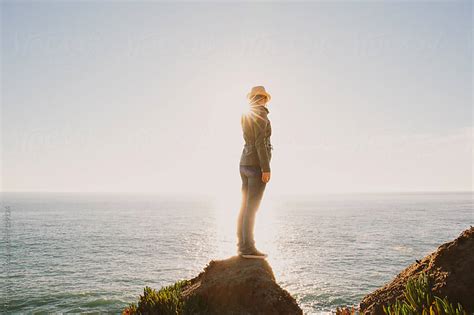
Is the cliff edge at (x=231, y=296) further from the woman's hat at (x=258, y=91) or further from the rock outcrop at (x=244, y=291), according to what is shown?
the woman's hat at (x=258, y=91)

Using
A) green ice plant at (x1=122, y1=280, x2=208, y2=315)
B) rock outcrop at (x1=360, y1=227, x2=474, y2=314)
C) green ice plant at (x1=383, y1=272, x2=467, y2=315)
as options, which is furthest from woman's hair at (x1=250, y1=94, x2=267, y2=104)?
rock outcrop at (x1=360, y1=227, x2=474, y2=314)

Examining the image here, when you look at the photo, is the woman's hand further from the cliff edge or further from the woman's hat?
the cliff edge

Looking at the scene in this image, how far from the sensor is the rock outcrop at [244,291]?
718 centimetres

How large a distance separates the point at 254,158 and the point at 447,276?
13.5 ft

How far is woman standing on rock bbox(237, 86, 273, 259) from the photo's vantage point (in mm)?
7488

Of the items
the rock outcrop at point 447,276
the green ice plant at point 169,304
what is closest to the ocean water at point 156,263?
the rock outcrop at point 447,276

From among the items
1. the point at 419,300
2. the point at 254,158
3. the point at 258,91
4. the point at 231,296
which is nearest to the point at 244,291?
the point at 231,296

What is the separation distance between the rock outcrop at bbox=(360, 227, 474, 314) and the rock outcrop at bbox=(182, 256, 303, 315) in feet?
5.63

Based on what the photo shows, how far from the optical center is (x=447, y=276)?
6637mm

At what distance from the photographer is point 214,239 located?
302ft

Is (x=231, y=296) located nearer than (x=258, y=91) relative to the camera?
Yes

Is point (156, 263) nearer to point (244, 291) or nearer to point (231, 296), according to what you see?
point (231, 296)

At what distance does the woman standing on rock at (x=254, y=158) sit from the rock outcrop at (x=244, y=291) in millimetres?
385

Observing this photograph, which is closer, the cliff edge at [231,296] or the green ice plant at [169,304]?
the cliff edge at [231,296]
